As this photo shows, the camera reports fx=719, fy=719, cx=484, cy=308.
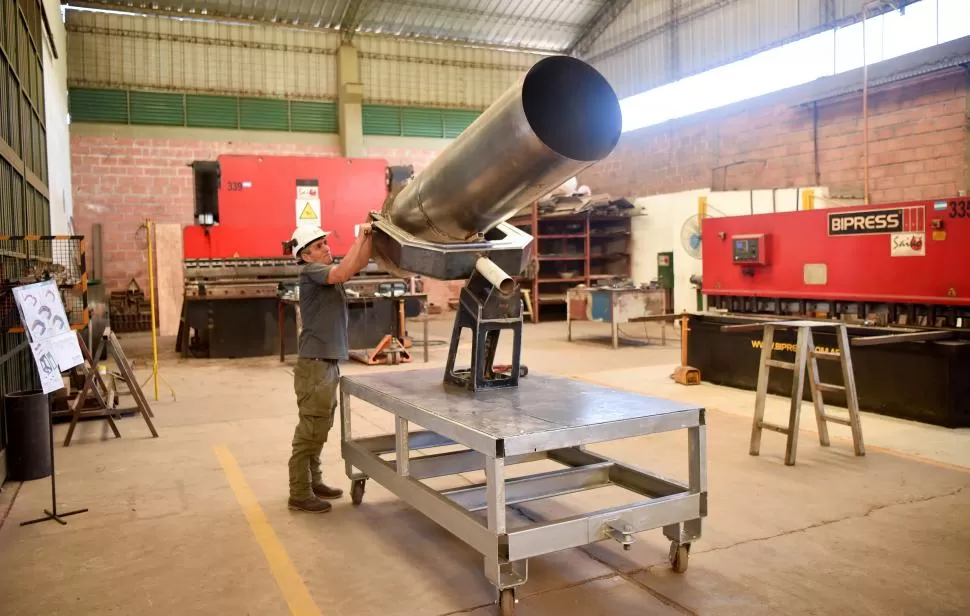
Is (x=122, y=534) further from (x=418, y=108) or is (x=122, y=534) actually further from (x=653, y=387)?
(x=418, y=108)

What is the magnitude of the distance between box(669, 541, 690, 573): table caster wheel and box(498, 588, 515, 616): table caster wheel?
2.24 ft

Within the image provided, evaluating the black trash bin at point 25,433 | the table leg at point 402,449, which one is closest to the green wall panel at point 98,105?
the black trash bin at point 25,433

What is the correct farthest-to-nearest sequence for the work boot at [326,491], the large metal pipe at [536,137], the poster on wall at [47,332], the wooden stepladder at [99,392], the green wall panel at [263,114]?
1. the green wall panel at [263,114]
2. the wooden stepladder at [99,392]
3. the work boot at [326,491]
4. the poster on wall at [47,332]
5. the large metal pipe at [536,137]

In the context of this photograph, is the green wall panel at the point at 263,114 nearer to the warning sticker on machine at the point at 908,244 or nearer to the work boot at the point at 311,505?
the warning sticker on machine at the point at 908,244

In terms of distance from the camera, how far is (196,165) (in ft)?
26.5

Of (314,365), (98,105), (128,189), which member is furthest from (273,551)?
(98,105)

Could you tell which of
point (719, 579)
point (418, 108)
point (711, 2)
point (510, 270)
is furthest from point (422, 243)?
point (418, 108)

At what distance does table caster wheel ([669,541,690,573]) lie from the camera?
2.56 metres

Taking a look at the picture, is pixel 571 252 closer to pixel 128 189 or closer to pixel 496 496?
pixel 128 189

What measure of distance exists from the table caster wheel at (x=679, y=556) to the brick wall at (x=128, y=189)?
11.4m

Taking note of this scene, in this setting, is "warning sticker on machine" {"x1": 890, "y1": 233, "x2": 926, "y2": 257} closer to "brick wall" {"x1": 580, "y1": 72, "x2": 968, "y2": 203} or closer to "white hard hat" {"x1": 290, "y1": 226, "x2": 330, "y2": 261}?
"white hard hat" {"x1": 290, "y1": 226, "x2": 330, "y2": 261}

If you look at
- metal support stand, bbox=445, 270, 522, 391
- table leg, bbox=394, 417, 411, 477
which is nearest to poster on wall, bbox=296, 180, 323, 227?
metal support stand, bbox=445, 270, 522, 391

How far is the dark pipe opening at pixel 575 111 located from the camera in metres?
2.31

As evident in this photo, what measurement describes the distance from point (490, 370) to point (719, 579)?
1.14 meters
